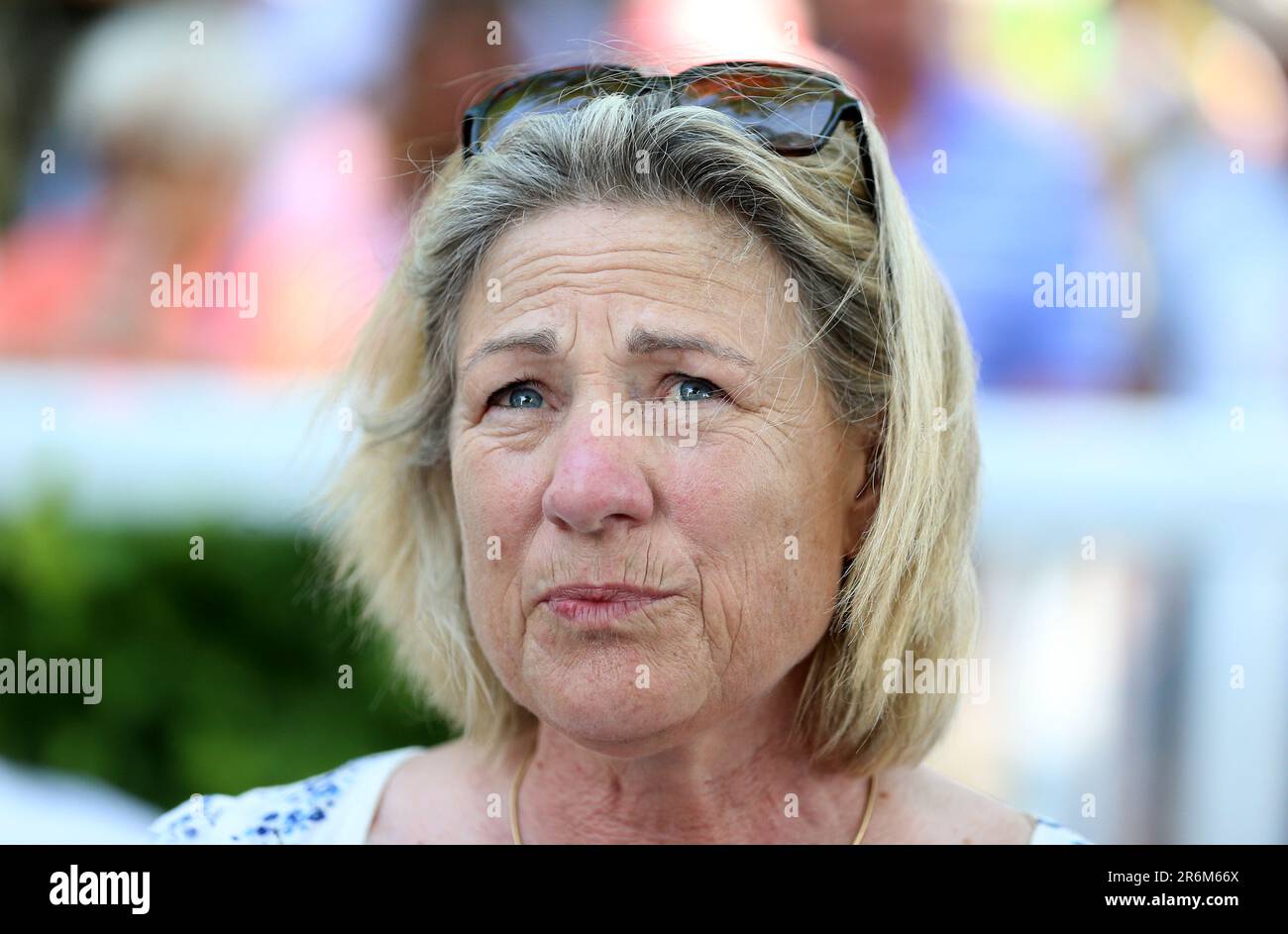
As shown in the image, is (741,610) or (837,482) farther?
(837,482)

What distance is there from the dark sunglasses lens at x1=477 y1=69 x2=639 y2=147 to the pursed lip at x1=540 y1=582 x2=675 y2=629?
829mm

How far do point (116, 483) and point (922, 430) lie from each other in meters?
2.96

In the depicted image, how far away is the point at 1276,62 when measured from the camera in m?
4.55

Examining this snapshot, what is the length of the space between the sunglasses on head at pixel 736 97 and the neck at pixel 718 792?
934 millimetres

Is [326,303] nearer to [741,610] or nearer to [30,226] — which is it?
[30,226]

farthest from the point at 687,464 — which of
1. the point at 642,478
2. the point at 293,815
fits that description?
the point at 293,815

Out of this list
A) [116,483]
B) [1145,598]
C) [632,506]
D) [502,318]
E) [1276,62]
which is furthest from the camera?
[1276,62]

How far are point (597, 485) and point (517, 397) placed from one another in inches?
11.2

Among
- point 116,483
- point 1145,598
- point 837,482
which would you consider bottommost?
point 1145,598

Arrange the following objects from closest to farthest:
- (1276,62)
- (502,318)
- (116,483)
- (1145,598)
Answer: (502,318) < (116,483) < (1145,598) < (1276,62)

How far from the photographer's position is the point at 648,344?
70.5 inches
